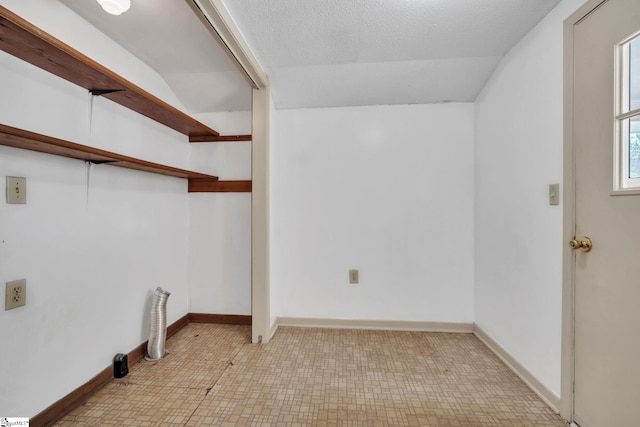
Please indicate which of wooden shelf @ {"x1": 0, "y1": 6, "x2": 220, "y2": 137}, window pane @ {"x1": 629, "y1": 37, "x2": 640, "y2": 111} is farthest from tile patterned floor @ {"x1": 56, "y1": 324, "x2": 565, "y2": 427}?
wooden shelf @ {"x1": 0, "y1": 6, "x2": 220, "y2": 137}

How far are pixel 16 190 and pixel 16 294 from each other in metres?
0.43

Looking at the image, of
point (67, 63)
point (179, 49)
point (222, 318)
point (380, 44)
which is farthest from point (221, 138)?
point (222, 318)

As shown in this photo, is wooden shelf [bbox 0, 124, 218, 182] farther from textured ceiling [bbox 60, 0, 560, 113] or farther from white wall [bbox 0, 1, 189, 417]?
textured ceiling [bbox 60, 0, 560, 113]

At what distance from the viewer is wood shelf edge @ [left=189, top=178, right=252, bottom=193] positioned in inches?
85.6

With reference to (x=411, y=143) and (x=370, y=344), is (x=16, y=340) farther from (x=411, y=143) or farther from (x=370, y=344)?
(x=411, y=143)

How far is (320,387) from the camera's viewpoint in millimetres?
1412

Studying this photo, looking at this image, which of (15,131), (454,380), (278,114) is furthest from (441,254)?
(15,131)

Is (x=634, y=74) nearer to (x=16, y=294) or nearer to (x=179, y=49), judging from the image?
(x=179, y=49)

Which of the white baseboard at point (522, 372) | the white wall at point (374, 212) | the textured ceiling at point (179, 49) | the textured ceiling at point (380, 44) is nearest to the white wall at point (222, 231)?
the textured ceiling at point (179, 49)

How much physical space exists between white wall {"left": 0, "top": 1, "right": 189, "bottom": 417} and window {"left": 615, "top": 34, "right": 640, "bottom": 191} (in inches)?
95.7

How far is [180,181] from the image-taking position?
6.96 feet

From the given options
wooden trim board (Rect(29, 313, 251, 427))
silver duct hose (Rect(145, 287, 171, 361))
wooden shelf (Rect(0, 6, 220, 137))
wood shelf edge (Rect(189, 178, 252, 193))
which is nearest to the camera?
wooden shelf (Rect(0, 6, 220, 137))

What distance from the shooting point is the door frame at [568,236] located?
3.84 ft

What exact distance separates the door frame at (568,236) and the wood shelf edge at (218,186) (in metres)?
2.01
